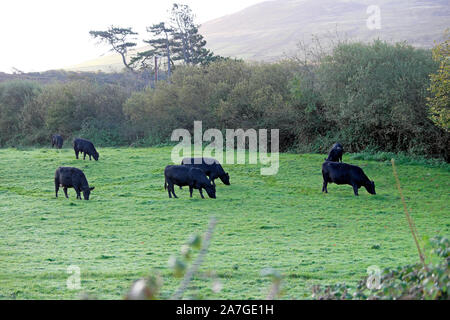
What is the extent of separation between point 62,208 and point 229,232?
642 centimetres

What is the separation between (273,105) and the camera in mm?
34156

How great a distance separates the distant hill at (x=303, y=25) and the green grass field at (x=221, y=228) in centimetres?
6666

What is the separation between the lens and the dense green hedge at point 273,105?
92.6ft

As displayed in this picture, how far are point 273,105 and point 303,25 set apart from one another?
9573 cm

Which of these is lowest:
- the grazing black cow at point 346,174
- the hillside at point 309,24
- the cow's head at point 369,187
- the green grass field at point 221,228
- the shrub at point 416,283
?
the green grass field at point 221,228

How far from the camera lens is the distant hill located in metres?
98.3

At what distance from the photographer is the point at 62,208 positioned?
16438mm

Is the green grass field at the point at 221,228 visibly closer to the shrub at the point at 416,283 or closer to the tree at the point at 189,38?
the shrub at the point at 416,283

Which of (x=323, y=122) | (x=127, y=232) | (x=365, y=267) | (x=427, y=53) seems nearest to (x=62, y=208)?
(x=127, y=232)

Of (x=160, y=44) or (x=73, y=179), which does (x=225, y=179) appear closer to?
(x=73, y=179)

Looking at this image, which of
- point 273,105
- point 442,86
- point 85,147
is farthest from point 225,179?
point 273,105

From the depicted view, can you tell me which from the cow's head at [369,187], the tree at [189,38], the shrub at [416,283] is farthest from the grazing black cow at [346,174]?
the tree at [189,38]
